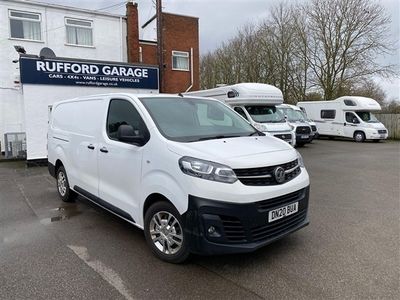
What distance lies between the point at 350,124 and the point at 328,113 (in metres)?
1.78

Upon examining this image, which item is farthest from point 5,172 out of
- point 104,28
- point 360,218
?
point 104,28

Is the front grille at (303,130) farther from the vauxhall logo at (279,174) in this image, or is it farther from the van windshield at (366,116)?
the vauxhall logo at (279,174)

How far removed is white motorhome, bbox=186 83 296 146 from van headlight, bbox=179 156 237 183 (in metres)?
10.1

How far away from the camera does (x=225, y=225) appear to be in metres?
3.35

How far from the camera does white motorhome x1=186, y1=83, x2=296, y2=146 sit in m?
13.5

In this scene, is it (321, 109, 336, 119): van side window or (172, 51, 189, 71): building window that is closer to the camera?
(172, 51, 189, 71): building window

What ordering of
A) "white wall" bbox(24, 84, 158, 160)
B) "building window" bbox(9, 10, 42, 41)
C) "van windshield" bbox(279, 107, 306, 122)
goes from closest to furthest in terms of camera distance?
"white wall" bbox(24, 84, 158, 160) → "building window" bbox(9, 10, 42, 41) → "van windshield" bbox(279, 107, 306, 122)

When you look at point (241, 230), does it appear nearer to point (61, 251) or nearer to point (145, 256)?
point (145, 256)

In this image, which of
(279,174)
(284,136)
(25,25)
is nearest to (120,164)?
(279,174)

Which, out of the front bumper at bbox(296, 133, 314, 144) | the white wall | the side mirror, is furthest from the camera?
the front bumper at bbox(296, 133, 314, 144)

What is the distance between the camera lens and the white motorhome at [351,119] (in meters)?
20.2

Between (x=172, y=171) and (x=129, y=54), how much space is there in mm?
18012

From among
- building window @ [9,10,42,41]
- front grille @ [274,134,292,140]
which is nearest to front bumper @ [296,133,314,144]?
front grille @ [274,134,292,140]

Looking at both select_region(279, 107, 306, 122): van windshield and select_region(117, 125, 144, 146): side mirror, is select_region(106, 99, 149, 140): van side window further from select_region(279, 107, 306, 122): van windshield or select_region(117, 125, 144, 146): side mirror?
select_region(279, 107, 306, 122): van windshield
